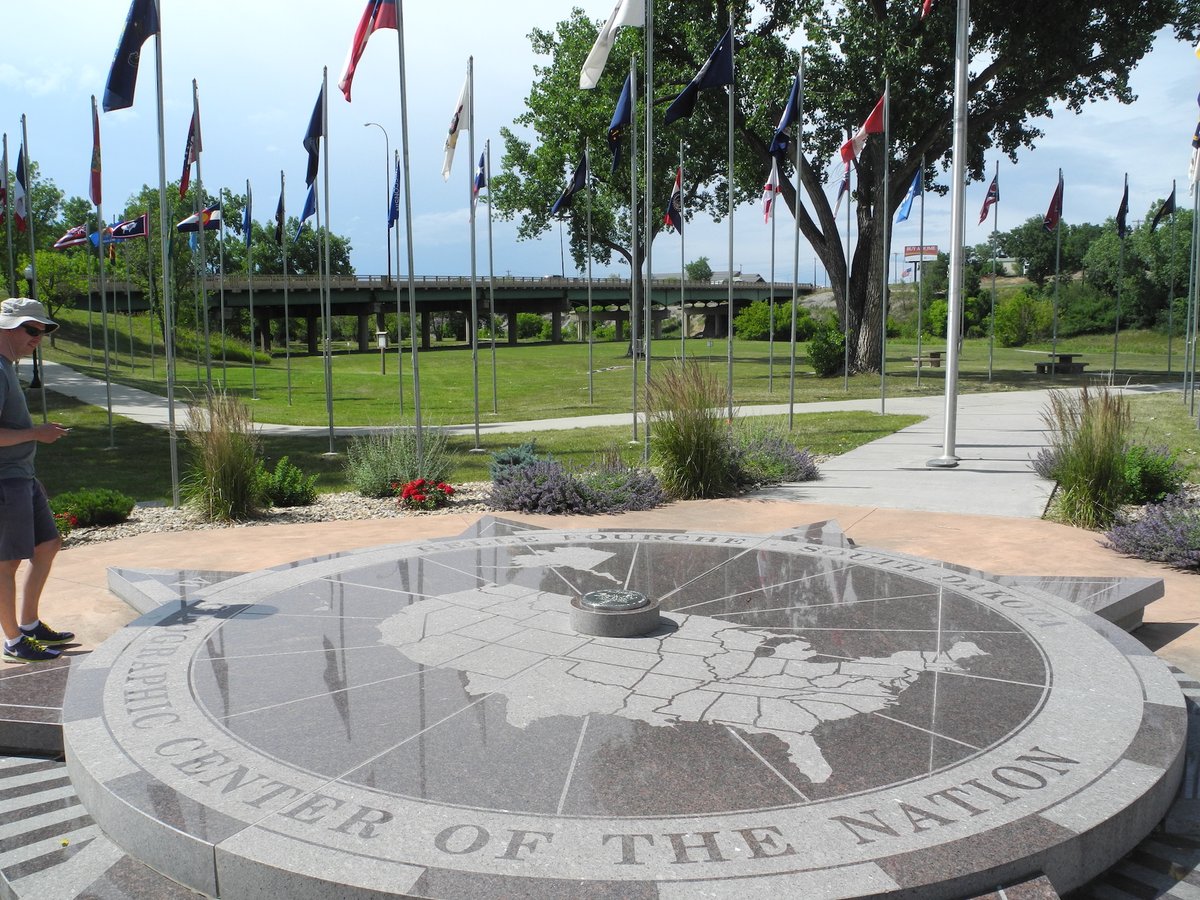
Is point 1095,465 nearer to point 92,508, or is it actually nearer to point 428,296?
point 92,508

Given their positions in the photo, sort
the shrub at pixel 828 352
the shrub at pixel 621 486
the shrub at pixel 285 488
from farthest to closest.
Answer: the shrub at pixel 828 352 → the shrub at pixel 285 488 → the shrub at pixel 621 486

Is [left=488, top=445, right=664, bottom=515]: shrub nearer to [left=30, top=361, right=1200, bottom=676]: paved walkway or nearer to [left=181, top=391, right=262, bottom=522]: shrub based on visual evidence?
[left=30, top=361, right=1200, bottom=676]: paved walkway

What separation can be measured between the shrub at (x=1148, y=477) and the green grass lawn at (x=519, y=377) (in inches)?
186

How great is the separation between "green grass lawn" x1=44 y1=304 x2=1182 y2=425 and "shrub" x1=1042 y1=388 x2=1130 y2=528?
4131 mm

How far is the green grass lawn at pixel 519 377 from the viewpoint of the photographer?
2762 cm

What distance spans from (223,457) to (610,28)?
731cm

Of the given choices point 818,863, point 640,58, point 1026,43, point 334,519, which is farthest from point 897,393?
point 818,863

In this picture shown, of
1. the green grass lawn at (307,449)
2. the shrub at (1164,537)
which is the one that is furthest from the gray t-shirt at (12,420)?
the shrub at (1164,537)

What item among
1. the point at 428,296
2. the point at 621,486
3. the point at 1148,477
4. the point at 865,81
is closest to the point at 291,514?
the point at 621,486

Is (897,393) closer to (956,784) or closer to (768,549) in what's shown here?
(768,549)

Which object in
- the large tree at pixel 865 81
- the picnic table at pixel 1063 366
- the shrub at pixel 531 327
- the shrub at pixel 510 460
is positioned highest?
the large tree at pixel 865 81

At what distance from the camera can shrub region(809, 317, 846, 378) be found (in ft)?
109

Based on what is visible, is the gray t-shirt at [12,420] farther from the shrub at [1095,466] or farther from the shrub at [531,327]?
the shrub at [531,327]

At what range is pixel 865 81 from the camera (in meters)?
27.8
